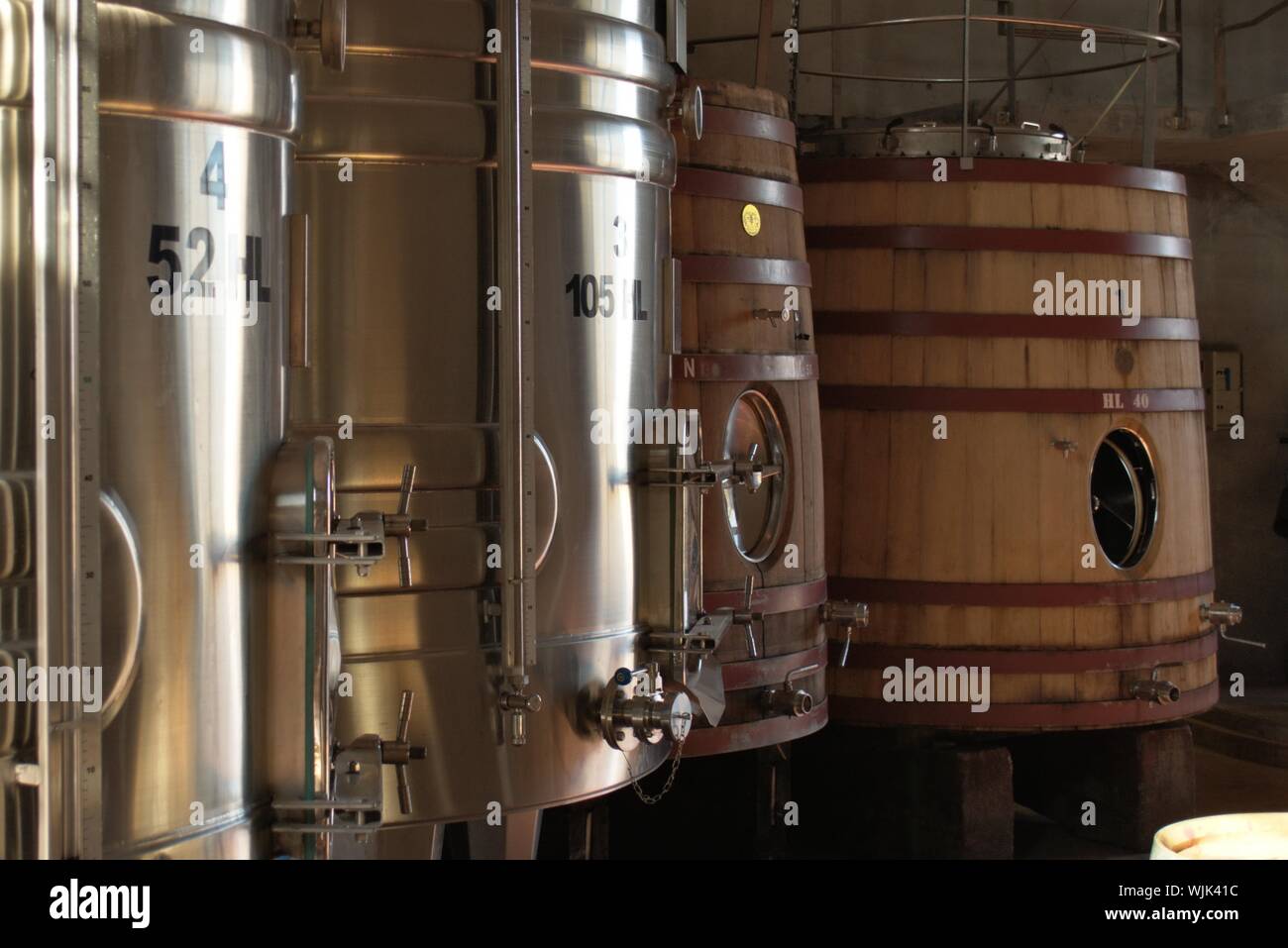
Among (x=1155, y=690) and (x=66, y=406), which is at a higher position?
(x=66, y=406)

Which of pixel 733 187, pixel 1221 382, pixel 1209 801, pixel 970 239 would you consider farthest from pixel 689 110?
pixel 1221 382

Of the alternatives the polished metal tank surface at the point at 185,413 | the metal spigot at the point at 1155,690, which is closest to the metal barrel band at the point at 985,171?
the metal spigot at the point at 1155,690

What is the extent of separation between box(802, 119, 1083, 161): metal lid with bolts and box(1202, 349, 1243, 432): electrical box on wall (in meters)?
2.94

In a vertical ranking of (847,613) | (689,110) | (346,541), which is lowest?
(847,613)

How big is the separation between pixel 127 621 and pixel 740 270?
256cm

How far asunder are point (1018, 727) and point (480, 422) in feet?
8.62

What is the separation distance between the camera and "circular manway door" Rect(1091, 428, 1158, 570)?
5.64 metres

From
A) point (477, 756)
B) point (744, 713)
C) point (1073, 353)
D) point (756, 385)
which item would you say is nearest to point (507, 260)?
point (477, 756)

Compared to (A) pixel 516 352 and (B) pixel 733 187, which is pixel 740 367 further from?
(A) pixel 516 352

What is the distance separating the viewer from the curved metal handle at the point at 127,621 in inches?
102

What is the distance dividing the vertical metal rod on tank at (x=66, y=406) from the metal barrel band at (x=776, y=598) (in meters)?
2.27

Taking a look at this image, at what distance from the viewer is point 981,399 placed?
534 centimetres

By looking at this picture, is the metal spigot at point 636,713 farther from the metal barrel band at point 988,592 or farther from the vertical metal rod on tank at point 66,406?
the metal barrel band at point 988,592

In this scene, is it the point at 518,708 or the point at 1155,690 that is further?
the point at 1155,690
